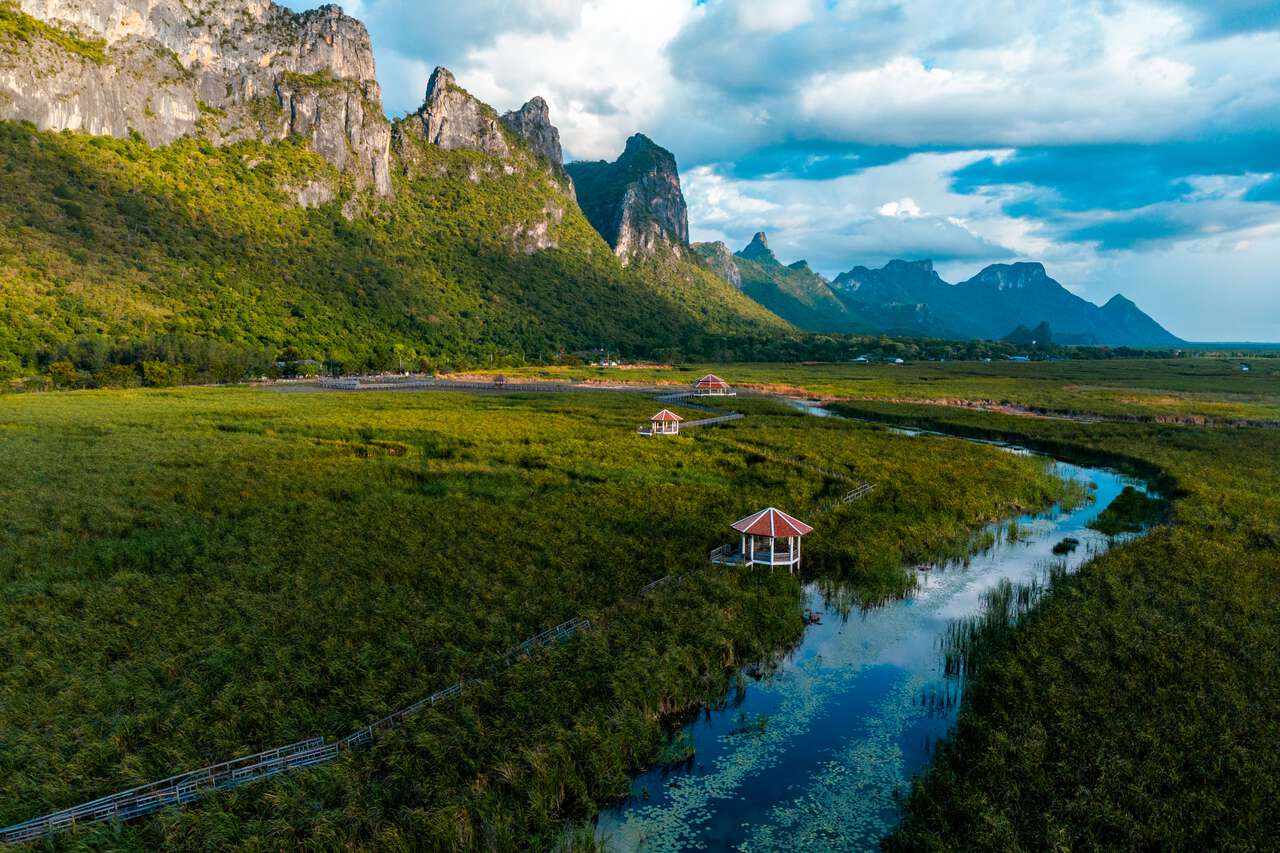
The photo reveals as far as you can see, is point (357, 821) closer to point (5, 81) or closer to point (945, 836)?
point (945, 836)

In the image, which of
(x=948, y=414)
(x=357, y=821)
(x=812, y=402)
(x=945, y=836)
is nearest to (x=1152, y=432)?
(x=948, y=414)

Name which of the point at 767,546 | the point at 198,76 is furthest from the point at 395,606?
the point at 198,76

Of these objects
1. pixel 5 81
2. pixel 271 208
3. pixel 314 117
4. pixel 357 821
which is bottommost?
pixel 357 821

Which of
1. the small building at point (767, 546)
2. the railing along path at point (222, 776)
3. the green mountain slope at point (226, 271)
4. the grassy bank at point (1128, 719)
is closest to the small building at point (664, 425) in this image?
the small building at point (767, 546)

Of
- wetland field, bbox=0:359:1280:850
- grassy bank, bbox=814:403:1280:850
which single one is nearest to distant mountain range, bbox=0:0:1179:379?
wetland field, bbox=0:359:1280:850

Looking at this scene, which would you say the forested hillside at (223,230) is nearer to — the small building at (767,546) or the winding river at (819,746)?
the small building at (767,546)

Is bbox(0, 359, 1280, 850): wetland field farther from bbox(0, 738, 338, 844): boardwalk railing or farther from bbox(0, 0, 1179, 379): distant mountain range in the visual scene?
bbox(0, 0, 1179, 379): distant mountain range
